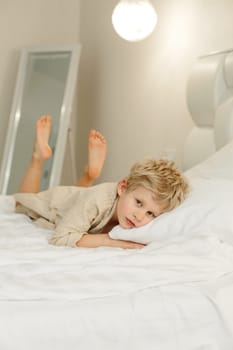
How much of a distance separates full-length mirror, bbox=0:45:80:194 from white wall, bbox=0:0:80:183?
0.52ft

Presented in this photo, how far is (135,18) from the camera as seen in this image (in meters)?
2.61

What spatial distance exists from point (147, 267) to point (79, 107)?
2760mm

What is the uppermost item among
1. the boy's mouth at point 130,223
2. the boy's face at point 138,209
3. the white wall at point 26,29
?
the white wall at point 26,29

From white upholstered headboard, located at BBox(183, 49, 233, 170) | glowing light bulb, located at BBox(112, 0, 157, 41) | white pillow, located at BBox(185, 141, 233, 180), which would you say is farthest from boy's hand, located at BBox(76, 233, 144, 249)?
glowing light bulb, located at BBox(112, 0, 157, 41)

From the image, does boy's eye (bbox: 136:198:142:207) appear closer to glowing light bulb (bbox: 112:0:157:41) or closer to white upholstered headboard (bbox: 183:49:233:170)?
white upholstered headboard (bbox: 183:49:233:170)

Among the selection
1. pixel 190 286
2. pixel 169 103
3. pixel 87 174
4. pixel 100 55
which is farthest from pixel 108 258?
pixel 100 55

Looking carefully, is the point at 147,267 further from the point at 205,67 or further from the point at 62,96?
the point at 62,96

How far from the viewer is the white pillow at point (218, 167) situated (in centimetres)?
177

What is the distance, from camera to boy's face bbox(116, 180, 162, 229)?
1.57 metres

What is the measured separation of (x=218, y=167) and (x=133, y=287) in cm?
77

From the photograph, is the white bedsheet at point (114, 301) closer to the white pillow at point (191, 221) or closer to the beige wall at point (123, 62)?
the white pillow at point (191, 221)

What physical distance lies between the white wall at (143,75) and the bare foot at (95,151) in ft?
2.15

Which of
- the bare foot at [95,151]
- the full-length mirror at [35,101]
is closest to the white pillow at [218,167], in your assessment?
the bare foot at [95,151]

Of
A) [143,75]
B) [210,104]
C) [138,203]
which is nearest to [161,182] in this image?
Result: [138,203]
